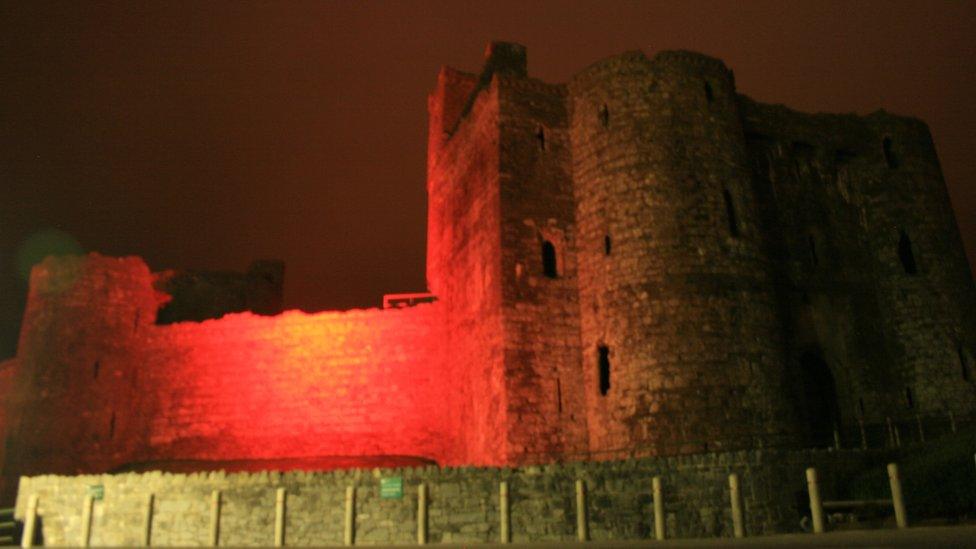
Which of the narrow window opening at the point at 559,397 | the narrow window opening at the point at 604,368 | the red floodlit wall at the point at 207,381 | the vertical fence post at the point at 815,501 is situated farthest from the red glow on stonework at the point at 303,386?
the vertical fence post at the point at 815,501

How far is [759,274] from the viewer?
17906 millimetres

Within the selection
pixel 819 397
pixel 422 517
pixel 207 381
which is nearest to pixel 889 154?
pixel 819 397

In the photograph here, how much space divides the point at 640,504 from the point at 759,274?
7813 mm

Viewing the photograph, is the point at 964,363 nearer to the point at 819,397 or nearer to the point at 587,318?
the point at 819,397

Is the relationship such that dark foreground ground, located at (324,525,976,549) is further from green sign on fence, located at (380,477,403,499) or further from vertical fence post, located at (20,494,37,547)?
vertical fence post, located at (20,494,37,547)

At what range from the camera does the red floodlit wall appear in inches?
864

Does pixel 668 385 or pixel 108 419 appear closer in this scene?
pixel 668 385

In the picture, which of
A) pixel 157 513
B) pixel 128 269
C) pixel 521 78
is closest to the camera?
pixel 157 513

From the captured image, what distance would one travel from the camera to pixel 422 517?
480 inches

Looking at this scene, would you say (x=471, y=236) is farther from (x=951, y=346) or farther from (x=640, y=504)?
(x=951, y=346)

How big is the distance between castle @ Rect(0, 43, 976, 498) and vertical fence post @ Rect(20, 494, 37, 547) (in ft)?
25.4

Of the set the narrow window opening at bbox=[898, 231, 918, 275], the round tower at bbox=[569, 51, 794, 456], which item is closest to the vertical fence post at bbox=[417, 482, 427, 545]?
the round tower at bbox=[569, 51, 794, 456]

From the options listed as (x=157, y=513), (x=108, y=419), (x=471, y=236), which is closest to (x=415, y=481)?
(x=157, y=513)

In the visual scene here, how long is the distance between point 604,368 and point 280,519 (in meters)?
7.91
